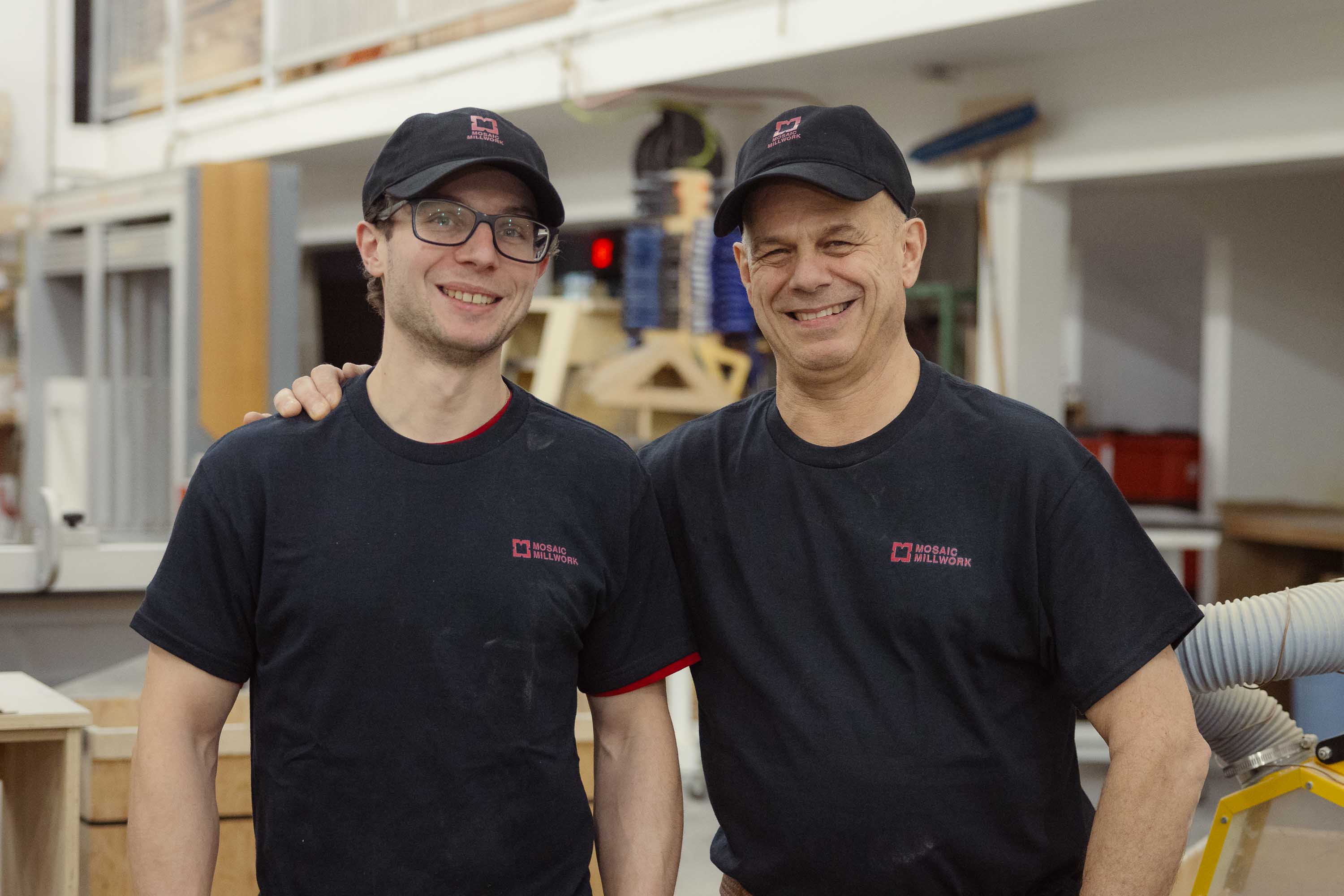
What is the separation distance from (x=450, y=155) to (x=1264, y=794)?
158cm

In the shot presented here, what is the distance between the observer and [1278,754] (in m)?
2.04

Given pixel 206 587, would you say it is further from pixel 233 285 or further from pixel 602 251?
pixel 602 251

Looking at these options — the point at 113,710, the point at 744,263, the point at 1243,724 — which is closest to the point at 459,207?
the point at 744,263

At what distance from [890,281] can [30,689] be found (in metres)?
1.87

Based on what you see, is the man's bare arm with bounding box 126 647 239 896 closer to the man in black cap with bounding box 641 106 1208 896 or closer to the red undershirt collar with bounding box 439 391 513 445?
the red undershirt collar with bounding box 439 391 513 445

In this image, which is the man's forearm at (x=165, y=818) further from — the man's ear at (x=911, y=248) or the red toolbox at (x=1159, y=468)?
the red toolbox at (x=1159, y=468)

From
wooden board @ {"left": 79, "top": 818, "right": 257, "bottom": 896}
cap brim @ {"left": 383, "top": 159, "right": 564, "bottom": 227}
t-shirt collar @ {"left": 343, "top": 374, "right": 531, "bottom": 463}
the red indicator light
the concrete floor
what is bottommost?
the concrete floor

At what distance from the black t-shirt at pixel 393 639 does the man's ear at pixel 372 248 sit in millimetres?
206

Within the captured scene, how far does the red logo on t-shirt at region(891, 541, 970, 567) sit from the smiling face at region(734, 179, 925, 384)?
9.3 inches

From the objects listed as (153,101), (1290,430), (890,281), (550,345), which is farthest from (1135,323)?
(890,281)

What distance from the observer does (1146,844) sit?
1.51m

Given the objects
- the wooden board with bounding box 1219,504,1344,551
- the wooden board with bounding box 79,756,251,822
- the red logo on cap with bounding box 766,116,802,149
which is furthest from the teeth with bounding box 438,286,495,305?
the wooden board with bounding box 1219,504,1344,551

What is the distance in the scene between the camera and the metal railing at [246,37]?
7.16 m

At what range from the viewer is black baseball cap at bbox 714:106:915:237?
1.63m
